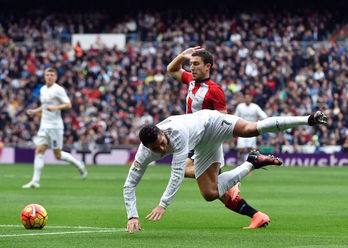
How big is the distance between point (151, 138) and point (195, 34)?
35950 mm

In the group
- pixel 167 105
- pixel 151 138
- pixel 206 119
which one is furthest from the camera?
pixel 167 105

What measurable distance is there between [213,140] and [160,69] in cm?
3066

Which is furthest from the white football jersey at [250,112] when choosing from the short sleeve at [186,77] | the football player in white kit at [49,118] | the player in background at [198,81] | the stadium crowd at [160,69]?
the short sleeve at [186,77]

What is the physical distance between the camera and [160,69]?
42.3 meters

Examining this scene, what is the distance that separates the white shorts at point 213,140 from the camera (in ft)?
38.4

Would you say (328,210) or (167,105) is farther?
(167,105)

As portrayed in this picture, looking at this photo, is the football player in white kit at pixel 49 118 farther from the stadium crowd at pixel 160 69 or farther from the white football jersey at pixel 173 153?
the stadium crowd at pixel 160 69

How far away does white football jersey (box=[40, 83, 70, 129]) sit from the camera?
21594mm

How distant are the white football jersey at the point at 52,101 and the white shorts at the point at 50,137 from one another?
12 cm

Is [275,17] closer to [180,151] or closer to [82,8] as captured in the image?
[82,8]

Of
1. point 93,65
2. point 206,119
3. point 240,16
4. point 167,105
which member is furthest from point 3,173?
point 240,16

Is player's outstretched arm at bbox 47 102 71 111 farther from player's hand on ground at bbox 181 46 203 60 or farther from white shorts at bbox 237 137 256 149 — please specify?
white shorts at bbox 237 137 256 149

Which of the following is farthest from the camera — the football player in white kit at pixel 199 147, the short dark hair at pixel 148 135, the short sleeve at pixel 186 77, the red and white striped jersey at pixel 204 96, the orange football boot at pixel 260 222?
the short sleeve at pixel 186 77

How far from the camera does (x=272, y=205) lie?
16812mm
